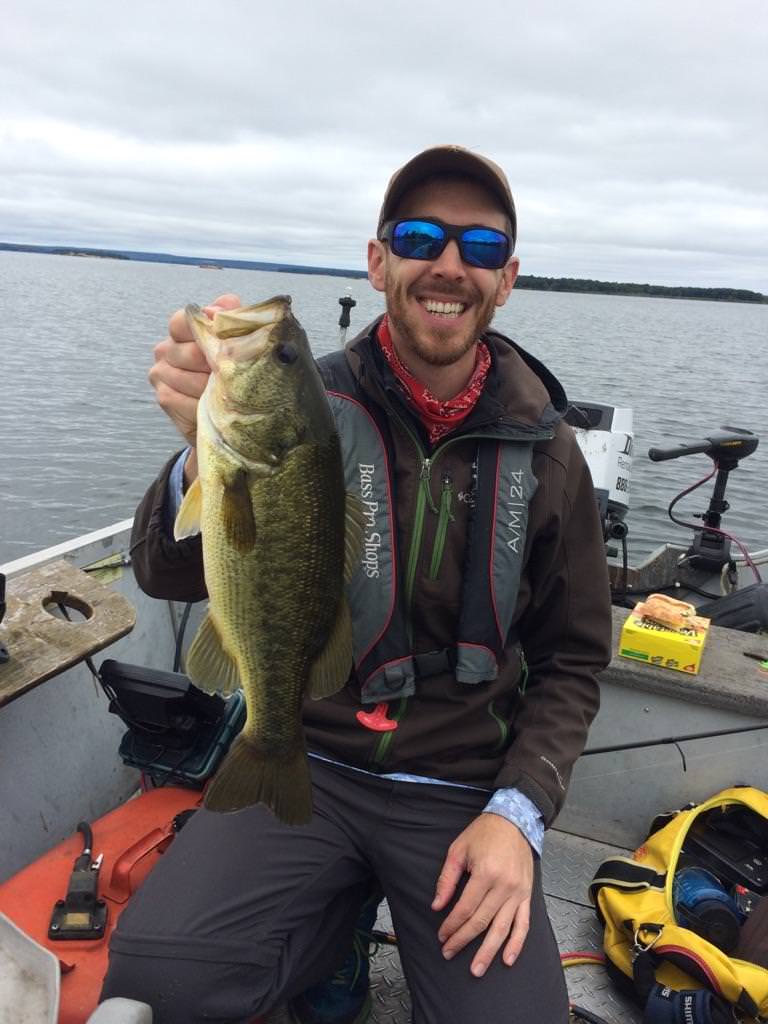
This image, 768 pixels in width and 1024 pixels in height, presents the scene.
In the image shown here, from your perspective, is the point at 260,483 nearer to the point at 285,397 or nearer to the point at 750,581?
the point at 285,397

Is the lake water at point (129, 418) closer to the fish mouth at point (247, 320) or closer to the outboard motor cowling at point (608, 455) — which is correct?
the outboard motor cowling at point (608, 455)

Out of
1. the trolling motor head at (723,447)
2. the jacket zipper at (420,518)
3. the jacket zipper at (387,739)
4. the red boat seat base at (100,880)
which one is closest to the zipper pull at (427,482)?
the jacket zipper at (420,518)

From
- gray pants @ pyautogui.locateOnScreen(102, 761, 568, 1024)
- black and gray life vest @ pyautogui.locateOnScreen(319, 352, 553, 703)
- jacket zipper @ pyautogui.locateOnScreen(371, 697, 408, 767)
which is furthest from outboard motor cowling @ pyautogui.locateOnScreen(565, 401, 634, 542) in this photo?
gray pants @ pyautogui.locateOnScreen(102, 761, 568, 1024)

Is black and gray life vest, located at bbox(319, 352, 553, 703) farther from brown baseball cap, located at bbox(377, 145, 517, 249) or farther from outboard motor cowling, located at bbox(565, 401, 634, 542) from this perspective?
outboard motor cowling, located at bbox(565, 401, 634, 542)

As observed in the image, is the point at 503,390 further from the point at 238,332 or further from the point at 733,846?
the point at 733,846

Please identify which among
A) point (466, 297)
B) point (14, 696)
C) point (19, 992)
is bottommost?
point (19, 992)

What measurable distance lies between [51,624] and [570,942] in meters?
2.58

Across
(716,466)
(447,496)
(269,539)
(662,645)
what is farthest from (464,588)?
(716,466)

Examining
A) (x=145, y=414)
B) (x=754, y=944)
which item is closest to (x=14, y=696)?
(x=754, y=944)

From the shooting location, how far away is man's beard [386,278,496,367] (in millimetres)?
2723

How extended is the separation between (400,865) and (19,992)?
1130 mm

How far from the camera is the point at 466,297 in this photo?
273 centimetres

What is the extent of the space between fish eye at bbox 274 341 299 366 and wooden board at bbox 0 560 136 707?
1.59 m

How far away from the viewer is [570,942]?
10.8ft
